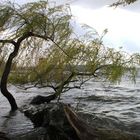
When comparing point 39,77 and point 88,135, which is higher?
point 39,77

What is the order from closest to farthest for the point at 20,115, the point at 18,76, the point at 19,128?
the point at 19,128 < the point at 20,115 < the point at 18,76

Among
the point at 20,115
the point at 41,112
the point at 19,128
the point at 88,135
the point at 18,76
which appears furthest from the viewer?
the point at 18,76

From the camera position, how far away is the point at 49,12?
15797 millimetres

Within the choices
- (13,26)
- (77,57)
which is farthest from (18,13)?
(77,57)

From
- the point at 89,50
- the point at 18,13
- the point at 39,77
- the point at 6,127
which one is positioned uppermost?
the point at 18,13

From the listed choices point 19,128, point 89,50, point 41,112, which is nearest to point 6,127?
point 19,128

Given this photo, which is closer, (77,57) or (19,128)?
(19,128)

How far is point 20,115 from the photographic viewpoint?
54.5ft

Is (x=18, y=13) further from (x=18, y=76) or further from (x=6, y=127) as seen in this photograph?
(x=6, y=127)

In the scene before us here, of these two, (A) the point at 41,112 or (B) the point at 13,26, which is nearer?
(A) the point at 41,112

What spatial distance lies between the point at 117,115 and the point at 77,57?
3.47 metres

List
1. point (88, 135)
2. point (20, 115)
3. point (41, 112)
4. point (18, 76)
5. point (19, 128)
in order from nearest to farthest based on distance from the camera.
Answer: point (88, 135)
point (41, 112)
point (19, 128)
point (20, 115)
point (18, 76)

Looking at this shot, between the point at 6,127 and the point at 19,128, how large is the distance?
0.65 meters

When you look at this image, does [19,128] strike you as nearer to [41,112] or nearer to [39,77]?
[41,112]
